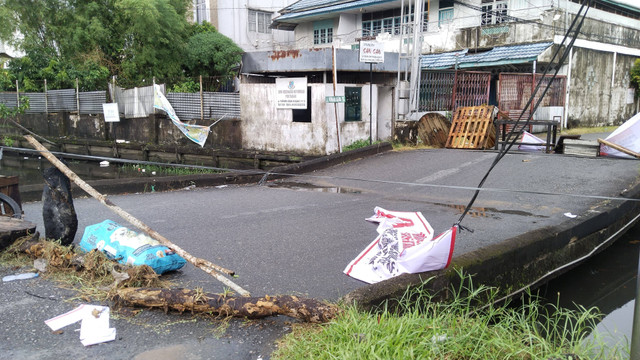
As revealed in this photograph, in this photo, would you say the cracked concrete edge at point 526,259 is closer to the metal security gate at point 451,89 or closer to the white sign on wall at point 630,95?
the metal security gate at point 451,89

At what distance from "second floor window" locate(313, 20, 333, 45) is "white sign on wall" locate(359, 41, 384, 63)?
15.7 metres

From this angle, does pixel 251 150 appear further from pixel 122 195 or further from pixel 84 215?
pixel 84 215

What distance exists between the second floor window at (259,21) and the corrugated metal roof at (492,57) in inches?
451

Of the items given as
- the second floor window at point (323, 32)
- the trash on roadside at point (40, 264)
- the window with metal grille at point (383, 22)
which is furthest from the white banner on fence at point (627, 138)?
the second floor window at point (323, 32)

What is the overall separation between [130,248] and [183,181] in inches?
210

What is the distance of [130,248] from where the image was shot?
457cm

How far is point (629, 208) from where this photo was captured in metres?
7.88

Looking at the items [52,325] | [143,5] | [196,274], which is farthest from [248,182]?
[143,5]

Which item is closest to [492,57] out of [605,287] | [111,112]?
[605,287]

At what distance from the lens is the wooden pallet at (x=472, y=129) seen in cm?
1340

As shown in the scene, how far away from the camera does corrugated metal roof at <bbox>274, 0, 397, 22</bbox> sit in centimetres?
2387

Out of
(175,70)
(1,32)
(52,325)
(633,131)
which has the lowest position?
(52,325)

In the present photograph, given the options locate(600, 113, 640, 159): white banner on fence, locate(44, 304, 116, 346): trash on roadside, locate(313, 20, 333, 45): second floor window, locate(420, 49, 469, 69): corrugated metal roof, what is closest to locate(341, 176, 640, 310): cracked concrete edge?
locate(44, 304, 116, 346): trash on roadside

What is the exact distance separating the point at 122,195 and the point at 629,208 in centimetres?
909
